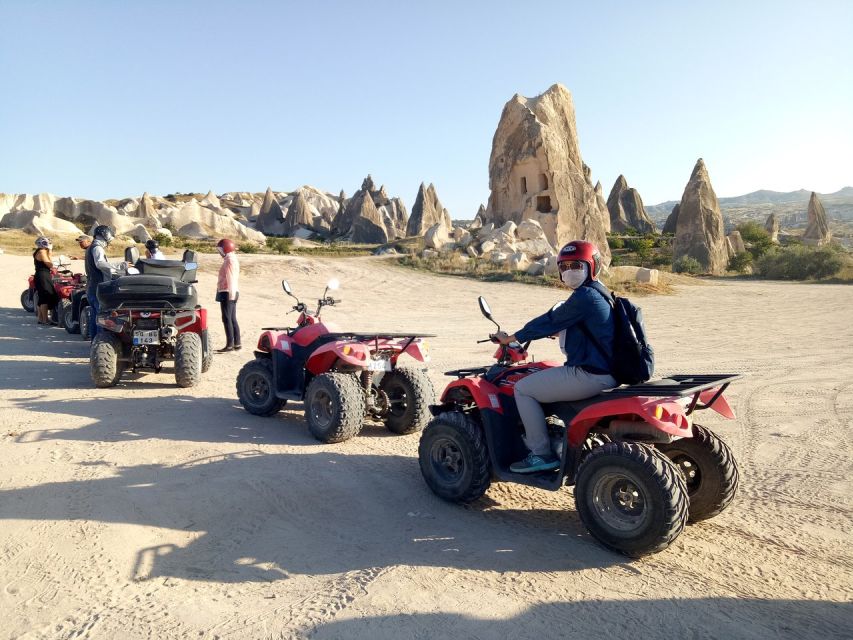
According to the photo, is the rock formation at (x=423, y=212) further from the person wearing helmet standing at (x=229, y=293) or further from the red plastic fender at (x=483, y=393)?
the red plastic fender at (x=483, y=393)

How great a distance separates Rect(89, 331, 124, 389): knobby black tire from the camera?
8.33m

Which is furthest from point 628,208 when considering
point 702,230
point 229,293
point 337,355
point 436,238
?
point 337,355

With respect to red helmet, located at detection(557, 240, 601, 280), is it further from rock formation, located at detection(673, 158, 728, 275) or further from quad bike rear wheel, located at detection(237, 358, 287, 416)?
rock formation, located at detection(673, 158, 728, 275)

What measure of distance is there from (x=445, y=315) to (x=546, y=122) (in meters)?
19.4

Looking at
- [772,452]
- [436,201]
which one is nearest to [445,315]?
[772,452]

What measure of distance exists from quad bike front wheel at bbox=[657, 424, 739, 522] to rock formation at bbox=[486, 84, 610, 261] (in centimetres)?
2765

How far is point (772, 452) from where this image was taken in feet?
20.4

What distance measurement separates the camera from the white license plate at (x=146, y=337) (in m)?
8.63

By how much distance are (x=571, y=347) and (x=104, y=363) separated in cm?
642

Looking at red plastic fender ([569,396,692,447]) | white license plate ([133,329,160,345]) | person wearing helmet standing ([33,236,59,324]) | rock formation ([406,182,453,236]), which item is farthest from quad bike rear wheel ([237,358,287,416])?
rock formation ([406,182,453,236])

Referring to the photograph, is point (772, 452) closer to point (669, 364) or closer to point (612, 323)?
point (612, 323)

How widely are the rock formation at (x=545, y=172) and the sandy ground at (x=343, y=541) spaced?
989 inches

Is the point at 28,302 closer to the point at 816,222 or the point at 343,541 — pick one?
the point at 343,541

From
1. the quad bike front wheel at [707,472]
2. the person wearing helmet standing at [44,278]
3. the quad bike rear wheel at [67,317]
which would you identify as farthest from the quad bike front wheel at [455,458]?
the person wearing helmet standing at [44,278]
